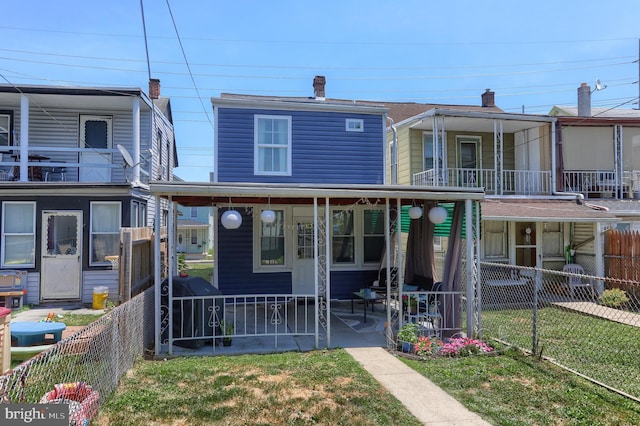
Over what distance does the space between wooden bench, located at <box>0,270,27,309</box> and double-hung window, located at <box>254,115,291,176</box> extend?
6.61m

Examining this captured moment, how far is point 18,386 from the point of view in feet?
10.3

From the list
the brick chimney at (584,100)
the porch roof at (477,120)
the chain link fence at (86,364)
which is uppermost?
the brick chimney at (584,100)

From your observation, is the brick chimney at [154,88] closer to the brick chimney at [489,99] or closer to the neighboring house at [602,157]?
the brick chimney at [489,99]

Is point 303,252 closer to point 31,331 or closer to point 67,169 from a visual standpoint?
point 31,331

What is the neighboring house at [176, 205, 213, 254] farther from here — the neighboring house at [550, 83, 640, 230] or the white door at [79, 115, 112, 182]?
the neighboring house at [550, 83, 640, 230]

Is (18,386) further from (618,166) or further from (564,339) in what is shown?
(618,166)

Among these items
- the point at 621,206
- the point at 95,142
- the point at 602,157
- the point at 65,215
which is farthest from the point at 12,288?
the point at 602,157

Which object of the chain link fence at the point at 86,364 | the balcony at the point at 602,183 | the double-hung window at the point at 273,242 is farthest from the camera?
the balcony at the point at 602,183

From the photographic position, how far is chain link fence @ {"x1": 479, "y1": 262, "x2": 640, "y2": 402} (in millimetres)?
6062

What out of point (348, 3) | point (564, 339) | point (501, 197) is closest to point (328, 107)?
point (348, 3)

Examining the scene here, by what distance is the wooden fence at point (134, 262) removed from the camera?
720cm

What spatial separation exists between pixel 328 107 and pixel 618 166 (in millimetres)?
11276

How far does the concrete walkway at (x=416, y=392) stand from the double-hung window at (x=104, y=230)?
7.93 meters

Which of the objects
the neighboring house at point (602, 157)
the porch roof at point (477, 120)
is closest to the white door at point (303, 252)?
the porch roof at point (477, 120)
